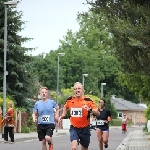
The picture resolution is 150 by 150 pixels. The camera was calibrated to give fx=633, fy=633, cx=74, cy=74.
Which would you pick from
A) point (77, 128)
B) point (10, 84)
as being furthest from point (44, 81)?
point (77, 128)

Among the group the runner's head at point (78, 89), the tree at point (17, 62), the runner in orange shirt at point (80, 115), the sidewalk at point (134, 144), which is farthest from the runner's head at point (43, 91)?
the tree at point (17, 62)

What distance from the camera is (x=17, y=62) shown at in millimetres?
48969

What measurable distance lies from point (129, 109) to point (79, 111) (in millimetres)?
124873

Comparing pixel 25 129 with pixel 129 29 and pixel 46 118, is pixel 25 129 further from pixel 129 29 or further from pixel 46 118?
pixel 46 118

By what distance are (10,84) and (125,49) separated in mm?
30737

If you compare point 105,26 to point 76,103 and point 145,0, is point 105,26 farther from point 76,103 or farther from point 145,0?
point 76,103

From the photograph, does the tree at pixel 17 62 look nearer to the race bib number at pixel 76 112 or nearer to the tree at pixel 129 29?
the tree at pixel 129 29

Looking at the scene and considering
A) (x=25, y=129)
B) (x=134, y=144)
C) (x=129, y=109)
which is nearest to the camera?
(x=134, y=144)

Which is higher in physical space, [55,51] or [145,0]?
[55,51]

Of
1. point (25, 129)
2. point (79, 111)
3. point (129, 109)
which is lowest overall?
point (25, 129)

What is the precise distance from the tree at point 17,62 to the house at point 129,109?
281 feet

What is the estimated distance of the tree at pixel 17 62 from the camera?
48438mm

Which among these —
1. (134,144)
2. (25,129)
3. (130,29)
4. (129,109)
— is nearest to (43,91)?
(130,29)

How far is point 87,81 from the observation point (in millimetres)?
99562
